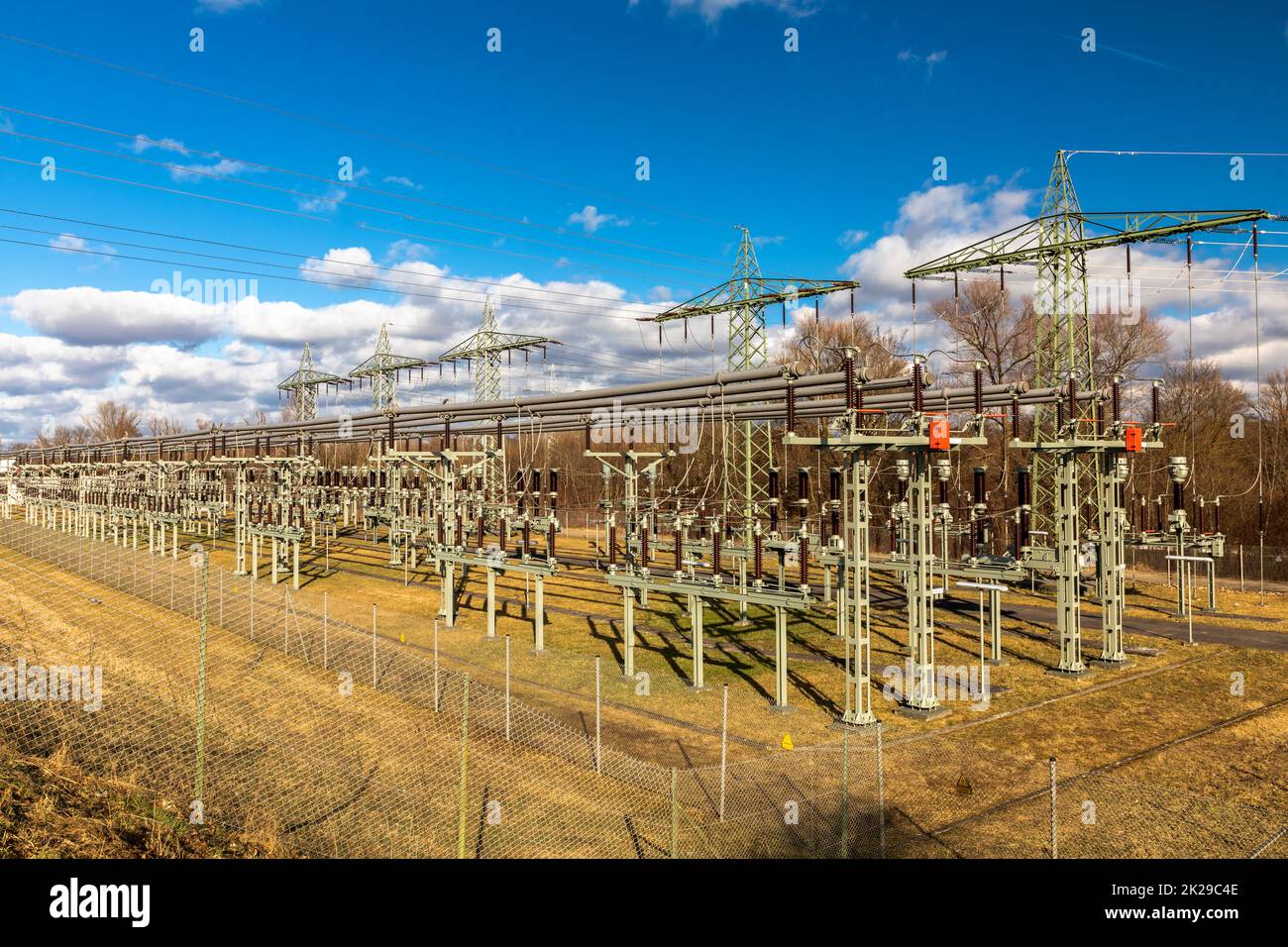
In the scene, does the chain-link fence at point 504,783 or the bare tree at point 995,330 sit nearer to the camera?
the chain-link fence at point 504,783

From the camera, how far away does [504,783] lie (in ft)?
39.3

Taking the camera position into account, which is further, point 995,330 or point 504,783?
point 995,330

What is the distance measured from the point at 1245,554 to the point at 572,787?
4160cm

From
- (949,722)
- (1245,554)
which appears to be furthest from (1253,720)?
(1245,554)

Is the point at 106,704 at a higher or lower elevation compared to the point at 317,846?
higher

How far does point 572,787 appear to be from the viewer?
12.1 metres

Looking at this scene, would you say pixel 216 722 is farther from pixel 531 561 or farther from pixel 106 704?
pixel 531 561

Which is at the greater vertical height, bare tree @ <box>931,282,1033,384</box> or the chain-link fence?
bare tree @ <box>931,282,1033,384</box>

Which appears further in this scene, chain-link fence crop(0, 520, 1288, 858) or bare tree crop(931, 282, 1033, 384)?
bare tree crop(931, 282, 1033, 384)

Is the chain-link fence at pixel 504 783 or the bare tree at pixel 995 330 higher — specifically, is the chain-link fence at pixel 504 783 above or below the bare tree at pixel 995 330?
below

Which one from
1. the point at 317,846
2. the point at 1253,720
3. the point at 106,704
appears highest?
the point at 106,704

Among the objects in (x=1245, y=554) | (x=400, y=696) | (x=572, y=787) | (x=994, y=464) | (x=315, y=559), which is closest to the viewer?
(x=572, y=787)

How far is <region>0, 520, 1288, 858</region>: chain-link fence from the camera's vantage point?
1010cm

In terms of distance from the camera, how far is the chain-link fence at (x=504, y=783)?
33.1 ft
